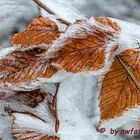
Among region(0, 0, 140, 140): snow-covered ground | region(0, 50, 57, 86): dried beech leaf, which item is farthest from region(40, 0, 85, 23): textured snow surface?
region(0, 50, 57, 86): dried beech leaf

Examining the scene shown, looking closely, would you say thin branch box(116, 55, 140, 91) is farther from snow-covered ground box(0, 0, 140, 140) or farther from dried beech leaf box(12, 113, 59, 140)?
dried beech leaf box(12, 113, 59, 140)

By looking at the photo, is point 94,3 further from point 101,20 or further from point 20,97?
point 20,97

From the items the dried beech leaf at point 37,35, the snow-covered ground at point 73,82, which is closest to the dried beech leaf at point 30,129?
the snow-covered ground at point 73,82

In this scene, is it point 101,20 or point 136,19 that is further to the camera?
point 136,19

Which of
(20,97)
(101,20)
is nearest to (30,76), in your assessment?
(20,97)

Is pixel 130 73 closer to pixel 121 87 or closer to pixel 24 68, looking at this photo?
pixel 121 87
